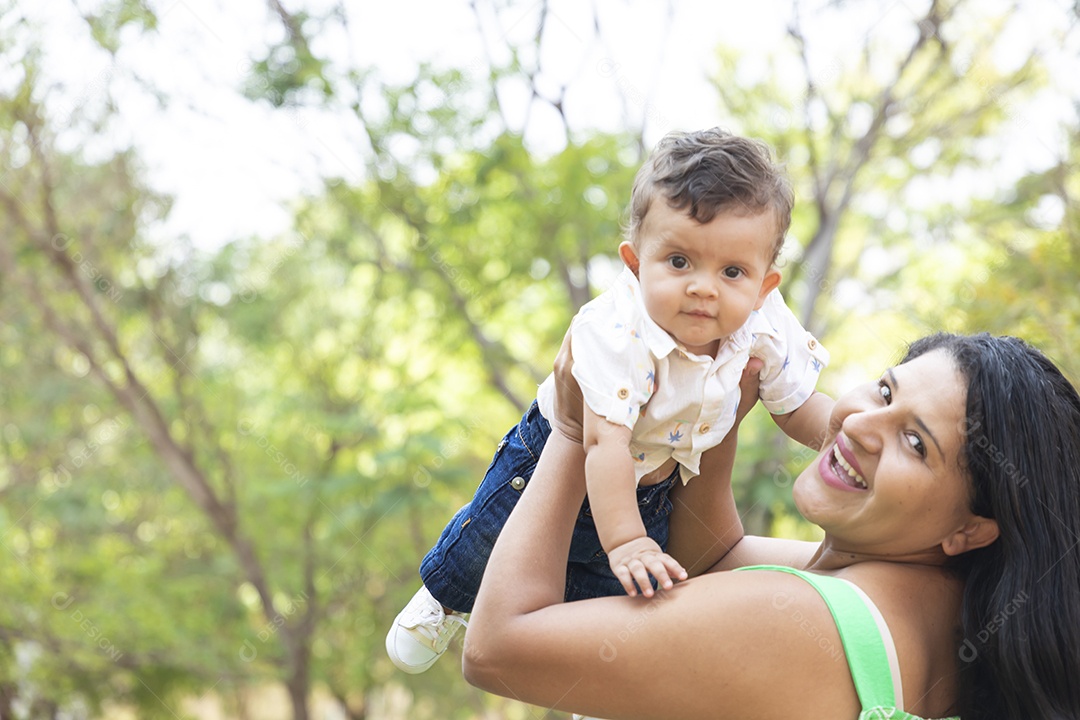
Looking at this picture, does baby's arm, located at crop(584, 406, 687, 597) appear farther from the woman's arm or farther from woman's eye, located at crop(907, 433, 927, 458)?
woman's eye, located at crop(907, 433, 927, 458)

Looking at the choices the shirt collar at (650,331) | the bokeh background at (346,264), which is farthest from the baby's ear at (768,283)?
the bokeh background at (346,264)

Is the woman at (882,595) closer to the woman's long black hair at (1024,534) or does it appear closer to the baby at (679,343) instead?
the woman's long black hair at (1024,534)

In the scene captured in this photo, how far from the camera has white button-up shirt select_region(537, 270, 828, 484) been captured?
1588 mm

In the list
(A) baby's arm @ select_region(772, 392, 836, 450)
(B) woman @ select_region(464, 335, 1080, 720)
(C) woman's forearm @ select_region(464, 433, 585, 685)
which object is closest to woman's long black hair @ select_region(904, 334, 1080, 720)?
(B) woman @ select_region(464, 335, 1080, 720)

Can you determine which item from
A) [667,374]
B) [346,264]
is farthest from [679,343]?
[346,264]

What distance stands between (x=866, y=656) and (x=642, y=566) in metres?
0.34

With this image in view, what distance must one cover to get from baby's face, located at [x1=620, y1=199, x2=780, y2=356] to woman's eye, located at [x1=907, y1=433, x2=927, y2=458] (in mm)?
314

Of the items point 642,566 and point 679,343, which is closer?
point 642,566

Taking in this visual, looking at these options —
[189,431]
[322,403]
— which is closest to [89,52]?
[189,431]

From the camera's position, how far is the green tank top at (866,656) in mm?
1437

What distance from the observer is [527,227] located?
19.1 feet

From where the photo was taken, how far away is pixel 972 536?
161 centimetres

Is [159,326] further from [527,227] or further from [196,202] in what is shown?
[527,227]

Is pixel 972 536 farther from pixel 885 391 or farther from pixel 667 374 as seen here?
pixel 667 374
